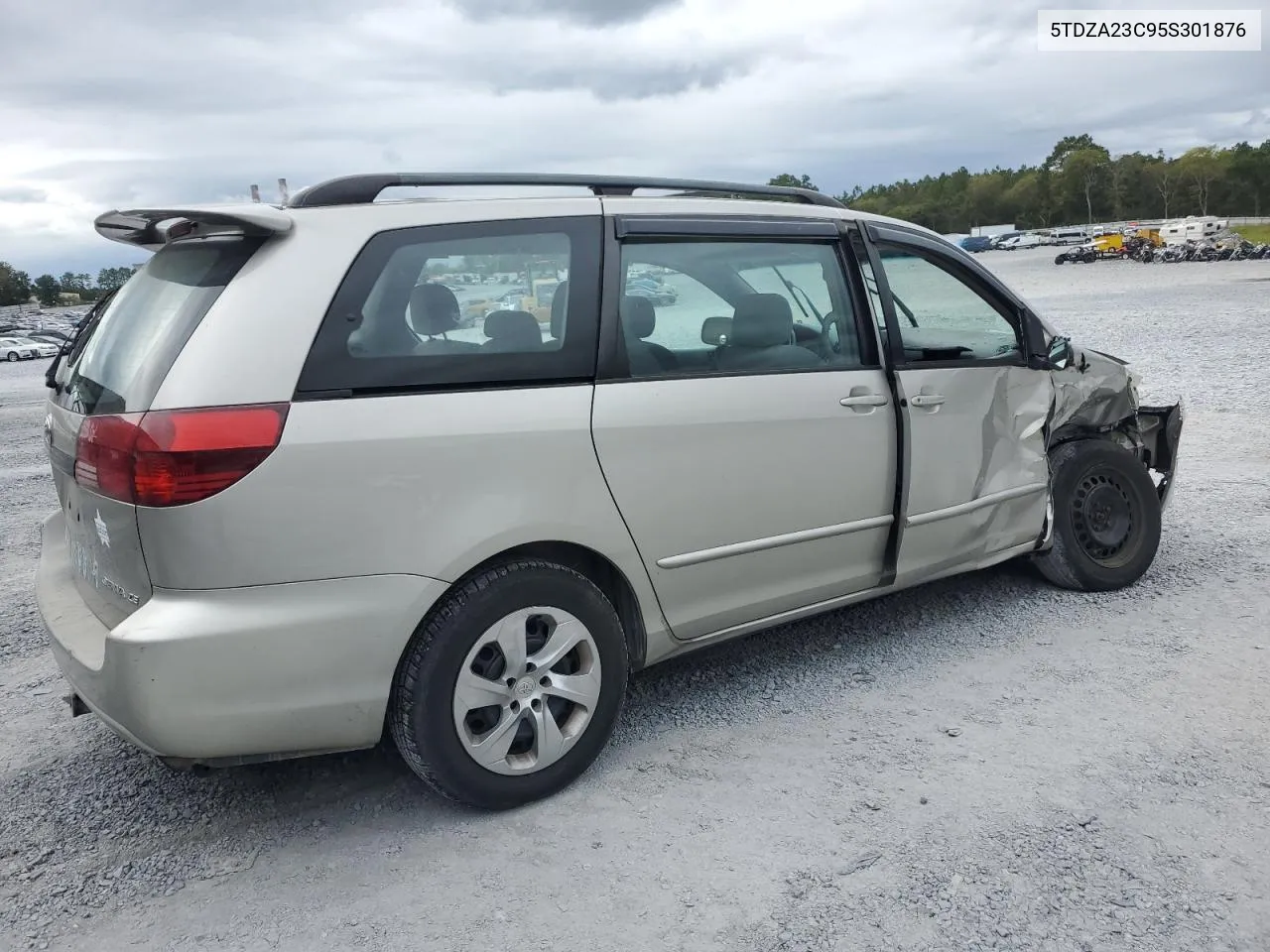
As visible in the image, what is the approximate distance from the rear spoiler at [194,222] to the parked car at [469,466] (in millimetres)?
15

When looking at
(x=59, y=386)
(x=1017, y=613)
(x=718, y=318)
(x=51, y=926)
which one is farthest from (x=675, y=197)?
(x=51, y=926)

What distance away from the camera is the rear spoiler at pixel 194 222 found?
113 inches

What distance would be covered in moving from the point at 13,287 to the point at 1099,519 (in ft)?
415

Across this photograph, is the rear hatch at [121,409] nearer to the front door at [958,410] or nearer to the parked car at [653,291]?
the parked car at [653,291]

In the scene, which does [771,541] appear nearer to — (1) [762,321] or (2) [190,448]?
(1) [762,321]

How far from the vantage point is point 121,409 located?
2.82 m

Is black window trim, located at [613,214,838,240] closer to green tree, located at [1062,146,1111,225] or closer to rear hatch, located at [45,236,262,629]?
rear hatch, located at [45,236,262,629]

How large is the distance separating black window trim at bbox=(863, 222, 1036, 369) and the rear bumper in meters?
2.09

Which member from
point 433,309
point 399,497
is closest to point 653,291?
point 433,309

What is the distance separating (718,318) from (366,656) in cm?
167

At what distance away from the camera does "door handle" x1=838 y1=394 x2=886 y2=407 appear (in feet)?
12.6

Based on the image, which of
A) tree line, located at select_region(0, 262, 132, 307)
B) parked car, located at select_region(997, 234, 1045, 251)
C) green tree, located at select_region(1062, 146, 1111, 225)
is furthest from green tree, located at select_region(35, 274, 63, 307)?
green tree, located at select_region(1062, 146, 1111, 225)

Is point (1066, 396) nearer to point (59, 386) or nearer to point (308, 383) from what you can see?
point (308, 383)

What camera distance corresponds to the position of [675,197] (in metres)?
3.76
